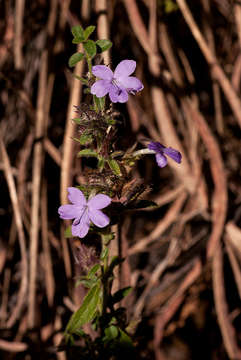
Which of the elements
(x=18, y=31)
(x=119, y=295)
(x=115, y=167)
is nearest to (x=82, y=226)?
(x=115, y=167)

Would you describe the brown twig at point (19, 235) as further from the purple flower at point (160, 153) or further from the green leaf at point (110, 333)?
the purple flower at point (160, 153)

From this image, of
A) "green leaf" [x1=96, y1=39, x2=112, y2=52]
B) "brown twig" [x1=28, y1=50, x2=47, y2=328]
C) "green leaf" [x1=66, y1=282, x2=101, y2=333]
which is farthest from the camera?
"brown twig" [x1=28, y1=50, x2=47, y2=328]

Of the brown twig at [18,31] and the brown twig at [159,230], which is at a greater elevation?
the brown twig at [18,31]

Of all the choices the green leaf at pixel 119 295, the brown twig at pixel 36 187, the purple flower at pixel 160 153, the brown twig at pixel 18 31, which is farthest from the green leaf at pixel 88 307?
the brown twig at pixel 18 31

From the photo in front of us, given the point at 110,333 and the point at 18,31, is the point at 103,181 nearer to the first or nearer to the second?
the point at 110,333

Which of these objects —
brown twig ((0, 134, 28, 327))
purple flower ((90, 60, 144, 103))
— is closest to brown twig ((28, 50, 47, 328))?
brown twig ((0, 134, 28, 327))

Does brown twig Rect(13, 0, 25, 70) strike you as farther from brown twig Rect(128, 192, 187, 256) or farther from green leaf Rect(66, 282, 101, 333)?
green leaf Rect(66, 282, 101, 333)

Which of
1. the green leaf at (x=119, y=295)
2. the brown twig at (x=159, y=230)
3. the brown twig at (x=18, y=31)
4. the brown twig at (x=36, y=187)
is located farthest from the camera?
the brown twig at (x=159, y=230)

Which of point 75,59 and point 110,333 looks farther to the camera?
point 110,333
